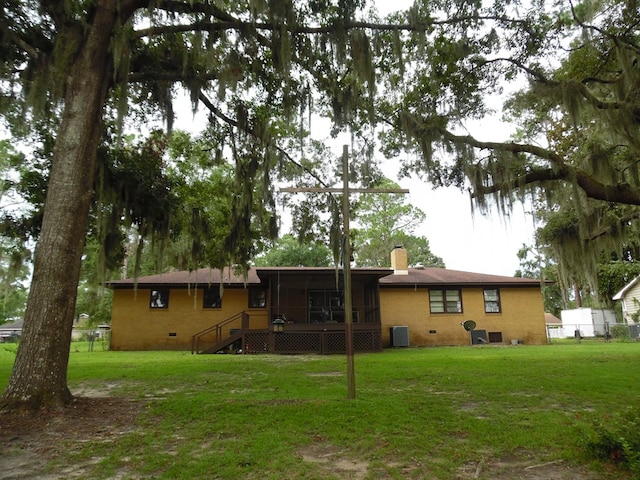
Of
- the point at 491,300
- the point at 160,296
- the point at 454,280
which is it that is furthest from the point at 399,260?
the point at 160,296

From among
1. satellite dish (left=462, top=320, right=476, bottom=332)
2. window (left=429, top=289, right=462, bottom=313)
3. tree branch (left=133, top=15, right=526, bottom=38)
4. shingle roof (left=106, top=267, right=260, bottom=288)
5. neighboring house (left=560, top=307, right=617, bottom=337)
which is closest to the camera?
tree branch (left=133, top=15, right=526, bottom=38)

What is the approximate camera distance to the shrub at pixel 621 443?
3340 millimetres

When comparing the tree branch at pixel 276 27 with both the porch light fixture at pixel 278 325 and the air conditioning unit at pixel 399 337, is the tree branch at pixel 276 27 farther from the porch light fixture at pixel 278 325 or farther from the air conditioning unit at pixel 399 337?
the air conditioning unit at pixel 399 337

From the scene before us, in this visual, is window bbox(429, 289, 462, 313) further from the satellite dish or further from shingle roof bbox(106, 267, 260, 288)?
shingle roof bbox(106, 267, 260, 288)

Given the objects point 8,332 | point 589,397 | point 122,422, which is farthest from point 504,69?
point 8,332

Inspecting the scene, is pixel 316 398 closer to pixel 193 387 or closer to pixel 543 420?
pixel 193 387

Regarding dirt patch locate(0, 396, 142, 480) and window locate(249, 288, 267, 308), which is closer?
dirt patch locate(0, 396, 142, 480)

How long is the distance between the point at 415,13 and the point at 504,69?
8.87 ft

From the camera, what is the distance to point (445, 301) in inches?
746

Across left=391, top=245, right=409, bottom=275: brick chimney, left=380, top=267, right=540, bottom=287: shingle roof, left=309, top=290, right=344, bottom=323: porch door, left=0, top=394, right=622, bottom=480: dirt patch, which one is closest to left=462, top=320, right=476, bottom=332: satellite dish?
left=380, top=267, right=540, bottom=287: shingle roof

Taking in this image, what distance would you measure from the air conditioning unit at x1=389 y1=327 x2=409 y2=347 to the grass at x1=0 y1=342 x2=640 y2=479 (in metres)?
8.62

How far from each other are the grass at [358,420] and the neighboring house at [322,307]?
8284mm

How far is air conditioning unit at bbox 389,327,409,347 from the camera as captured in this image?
17438mm

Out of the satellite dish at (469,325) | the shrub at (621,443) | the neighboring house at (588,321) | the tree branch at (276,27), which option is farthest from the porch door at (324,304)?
the neighboring house at (588,321)
